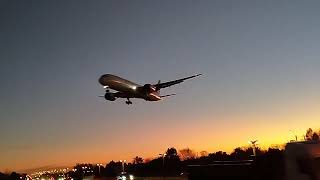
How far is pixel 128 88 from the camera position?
76688 millimetres

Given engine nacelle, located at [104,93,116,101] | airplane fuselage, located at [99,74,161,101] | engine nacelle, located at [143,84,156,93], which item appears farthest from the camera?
engine nacelle, located at [143,84,156,93]

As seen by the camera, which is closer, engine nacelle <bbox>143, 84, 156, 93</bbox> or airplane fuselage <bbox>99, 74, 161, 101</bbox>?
airplane fuselage <bbox>99, 74, 161, 101</bbox>

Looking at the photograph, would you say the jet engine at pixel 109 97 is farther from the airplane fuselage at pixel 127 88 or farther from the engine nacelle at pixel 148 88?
the engine nacelle at pixel 148 88

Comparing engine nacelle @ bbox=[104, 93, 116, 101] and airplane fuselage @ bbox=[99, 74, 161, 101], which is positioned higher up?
airplane fuselage @ bbox=[99, 74, 161, 101]

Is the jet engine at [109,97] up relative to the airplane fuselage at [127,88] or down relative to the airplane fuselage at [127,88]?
down

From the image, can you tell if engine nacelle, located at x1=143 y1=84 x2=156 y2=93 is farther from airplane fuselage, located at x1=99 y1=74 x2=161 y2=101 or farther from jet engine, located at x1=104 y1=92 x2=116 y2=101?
jet engine, located at x1=104 y1=92 x2=116 y2=101

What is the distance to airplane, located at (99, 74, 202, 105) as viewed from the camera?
73688mm

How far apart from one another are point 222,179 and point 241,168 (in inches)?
63.9

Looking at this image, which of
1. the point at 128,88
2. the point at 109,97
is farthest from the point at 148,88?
the point at 109,97

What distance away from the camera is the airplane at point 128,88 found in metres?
73.7

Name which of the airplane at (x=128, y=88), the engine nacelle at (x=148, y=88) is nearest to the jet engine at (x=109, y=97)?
the airplane at (x=128, y=88)

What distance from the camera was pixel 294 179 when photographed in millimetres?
18469

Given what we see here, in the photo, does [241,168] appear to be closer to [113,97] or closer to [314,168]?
[314,168]

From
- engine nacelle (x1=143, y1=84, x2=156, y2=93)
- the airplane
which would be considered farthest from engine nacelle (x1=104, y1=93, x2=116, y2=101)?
engine nacelle (x1=143, y1=84, x2=156, y2=93)
